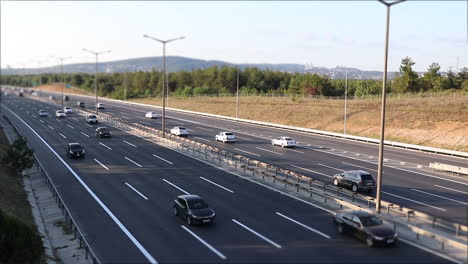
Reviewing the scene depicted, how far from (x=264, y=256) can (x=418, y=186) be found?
1874 cm

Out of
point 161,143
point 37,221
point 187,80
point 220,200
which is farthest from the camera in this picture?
point 187,80

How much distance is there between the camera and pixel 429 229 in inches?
848

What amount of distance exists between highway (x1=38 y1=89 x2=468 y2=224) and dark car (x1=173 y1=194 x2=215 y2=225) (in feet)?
39.7

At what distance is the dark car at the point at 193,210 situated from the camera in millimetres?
23359

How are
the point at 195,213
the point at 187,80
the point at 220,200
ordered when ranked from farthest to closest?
the point at 187,80 < the point at 220,200 < the point at 195,213

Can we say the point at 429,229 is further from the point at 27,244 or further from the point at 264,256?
the point at 27,244

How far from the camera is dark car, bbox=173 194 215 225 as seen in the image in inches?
920

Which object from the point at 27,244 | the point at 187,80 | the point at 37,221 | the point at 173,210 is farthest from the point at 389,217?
the point at 187,80

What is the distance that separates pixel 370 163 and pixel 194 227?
2431cm

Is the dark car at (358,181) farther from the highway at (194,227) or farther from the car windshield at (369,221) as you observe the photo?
the car windshield at (369,221)

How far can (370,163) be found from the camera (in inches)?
1681

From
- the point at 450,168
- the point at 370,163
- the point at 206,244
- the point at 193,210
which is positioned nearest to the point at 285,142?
the point at 370,163

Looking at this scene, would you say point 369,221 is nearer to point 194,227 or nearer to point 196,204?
point 194,227

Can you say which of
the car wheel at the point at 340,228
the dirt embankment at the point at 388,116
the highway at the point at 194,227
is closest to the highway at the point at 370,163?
the highway at the point at 194,227
